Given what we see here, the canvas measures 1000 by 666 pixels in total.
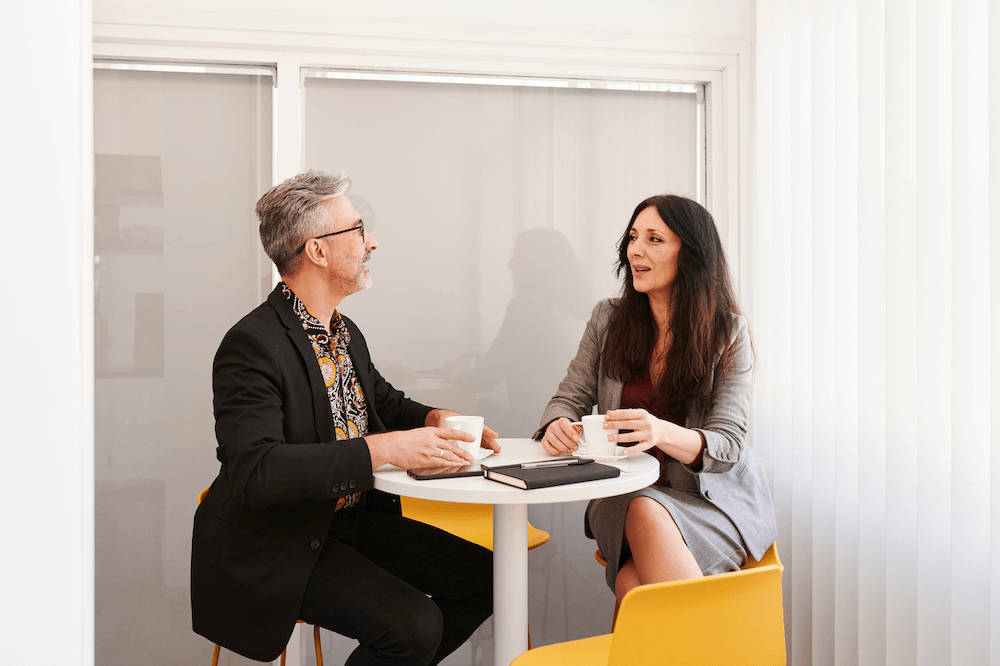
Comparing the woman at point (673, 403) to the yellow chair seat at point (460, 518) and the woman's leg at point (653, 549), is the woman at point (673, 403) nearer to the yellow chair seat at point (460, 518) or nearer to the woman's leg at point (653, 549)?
the woman's leg at point (653, 549)

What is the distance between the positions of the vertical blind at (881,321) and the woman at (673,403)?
31cm

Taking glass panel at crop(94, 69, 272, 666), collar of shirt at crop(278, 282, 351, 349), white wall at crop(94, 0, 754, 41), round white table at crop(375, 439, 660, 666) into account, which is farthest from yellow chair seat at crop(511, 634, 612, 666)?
white wall at crop(94, 0, 754, 41)

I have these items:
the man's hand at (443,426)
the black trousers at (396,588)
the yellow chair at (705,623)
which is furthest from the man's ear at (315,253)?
the yellow chair at (705,623)

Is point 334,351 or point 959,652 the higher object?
point 334,351

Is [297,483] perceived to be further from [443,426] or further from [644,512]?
[644,512]

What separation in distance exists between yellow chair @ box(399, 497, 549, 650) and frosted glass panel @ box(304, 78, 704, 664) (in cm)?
41

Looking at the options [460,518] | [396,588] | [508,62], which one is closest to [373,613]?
[396,588]

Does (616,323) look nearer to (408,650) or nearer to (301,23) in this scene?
(408,650)

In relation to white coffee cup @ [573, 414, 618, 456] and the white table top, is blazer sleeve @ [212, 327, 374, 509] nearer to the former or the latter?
the white table top

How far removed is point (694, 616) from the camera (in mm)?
1171

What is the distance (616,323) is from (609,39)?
117 cm

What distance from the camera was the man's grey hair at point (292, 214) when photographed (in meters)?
1.69

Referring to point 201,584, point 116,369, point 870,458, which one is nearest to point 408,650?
point 201,584

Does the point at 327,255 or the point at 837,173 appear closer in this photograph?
the point at 327,255
